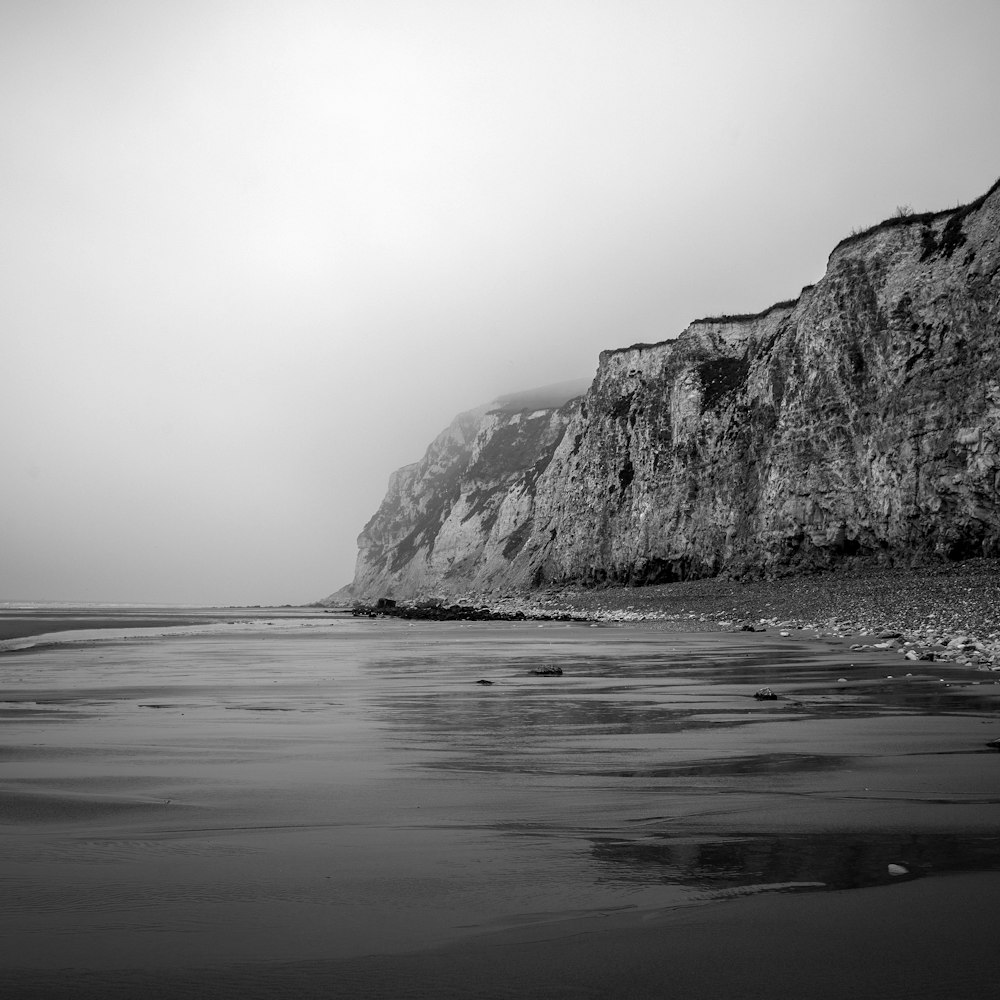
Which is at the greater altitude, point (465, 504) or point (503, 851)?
point (465, 504)

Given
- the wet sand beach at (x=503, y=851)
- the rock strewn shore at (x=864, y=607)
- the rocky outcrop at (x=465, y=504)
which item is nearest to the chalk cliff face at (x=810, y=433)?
the rock strewn shore at (x=864, y=607)

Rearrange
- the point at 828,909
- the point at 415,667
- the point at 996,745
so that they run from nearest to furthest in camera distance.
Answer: the point at 828,909, the point at 996,745, the point at 415,667

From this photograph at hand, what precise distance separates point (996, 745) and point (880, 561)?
3155 centimetres

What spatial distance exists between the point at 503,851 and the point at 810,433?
39732 millimetres

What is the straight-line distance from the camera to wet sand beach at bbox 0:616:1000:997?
2314mm

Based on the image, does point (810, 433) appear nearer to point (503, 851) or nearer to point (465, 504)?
point (503, 851)

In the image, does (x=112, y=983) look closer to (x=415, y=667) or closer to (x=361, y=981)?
(x=361, y=981)

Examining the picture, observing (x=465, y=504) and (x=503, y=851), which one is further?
(x=465, y=504)

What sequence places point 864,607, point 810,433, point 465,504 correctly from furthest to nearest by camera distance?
point 465,504 → point 810,433 → point 864,607

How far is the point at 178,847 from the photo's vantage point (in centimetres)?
348

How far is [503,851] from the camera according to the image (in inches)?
134

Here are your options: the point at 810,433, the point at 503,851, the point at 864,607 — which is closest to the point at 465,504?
the point at 810,433

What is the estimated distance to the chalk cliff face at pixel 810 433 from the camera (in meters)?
31.0

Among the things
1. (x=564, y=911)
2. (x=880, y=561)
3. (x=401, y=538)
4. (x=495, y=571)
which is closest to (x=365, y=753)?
(x=564, y=911)
